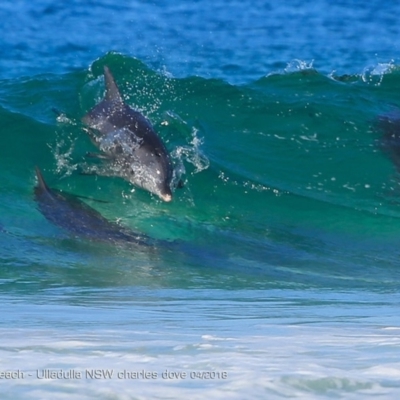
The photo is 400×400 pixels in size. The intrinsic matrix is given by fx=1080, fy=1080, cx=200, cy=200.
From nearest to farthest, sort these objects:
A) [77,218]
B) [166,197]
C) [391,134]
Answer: [77,218], [166,197], [391,134]

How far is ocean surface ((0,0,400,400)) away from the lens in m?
3.22

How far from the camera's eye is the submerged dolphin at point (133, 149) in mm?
9406

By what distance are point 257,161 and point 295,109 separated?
53.3 inches

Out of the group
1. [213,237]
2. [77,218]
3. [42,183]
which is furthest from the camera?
[42,183]

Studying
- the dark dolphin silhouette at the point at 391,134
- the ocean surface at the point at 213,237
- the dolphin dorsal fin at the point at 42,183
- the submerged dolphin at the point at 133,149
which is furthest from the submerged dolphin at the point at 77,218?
the dark dolphin silhouette at the point at 391,134

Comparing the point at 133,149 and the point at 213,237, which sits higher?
the point at 133,149

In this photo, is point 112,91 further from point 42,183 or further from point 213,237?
point 213,237

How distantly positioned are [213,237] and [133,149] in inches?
45.8

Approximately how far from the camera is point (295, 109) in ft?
40.8

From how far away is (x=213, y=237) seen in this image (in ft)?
29.3

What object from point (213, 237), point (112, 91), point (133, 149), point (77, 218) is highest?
point (112, 91)

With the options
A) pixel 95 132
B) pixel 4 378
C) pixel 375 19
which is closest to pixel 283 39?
pixel 375 19

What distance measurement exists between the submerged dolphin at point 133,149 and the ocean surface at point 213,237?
18 cm

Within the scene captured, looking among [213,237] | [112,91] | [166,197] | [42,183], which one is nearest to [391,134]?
[112,91]
